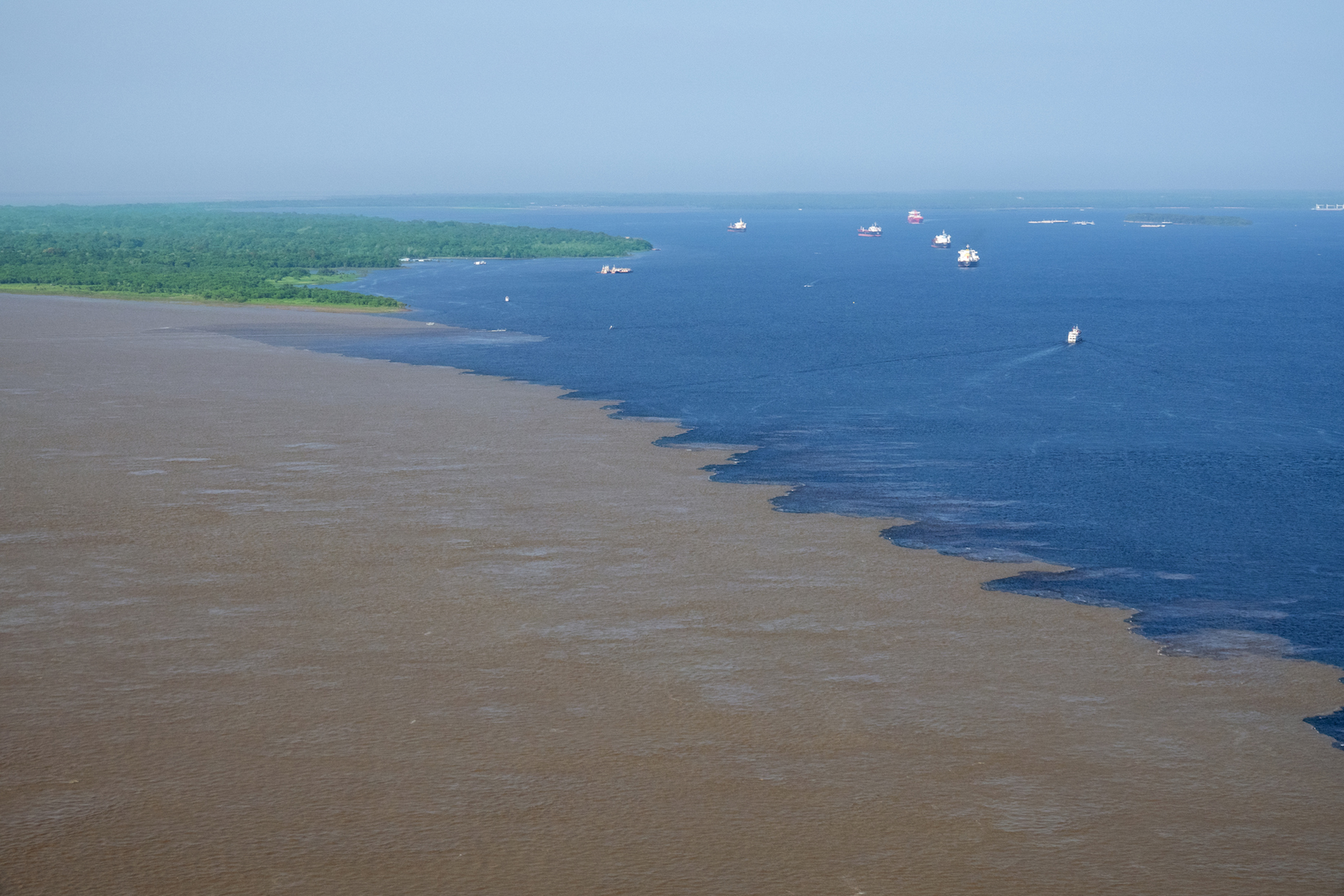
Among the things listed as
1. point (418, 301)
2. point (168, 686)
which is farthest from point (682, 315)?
point (168, 686)

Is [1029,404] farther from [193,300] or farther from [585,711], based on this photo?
[193,300]

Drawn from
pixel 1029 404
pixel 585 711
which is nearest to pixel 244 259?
Result: pixel 1029 404

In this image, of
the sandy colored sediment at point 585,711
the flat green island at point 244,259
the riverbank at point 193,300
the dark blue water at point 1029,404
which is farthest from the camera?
the flat green island at point 244,259

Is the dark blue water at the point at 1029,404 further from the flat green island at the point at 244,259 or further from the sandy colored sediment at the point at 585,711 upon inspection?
the flat green island at the point at 244,259

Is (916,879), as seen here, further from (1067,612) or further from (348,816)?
(1067,612)

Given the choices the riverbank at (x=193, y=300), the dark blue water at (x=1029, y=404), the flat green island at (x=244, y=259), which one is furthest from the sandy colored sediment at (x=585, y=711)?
the flat green island at (x=244, y=259)

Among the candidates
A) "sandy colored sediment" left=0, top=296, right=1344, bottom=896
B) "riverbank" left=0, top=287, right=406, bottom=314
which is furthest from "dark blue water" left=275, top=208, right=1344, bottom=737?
"riverbank" left=0, top=287, right=406, bottom=314

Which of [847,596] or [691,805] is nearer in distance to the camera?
[691,805]
